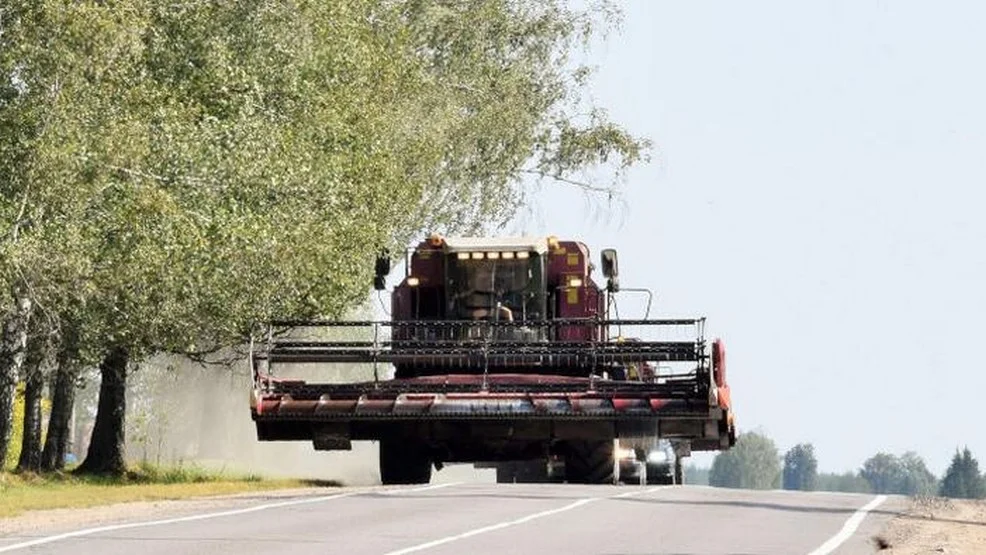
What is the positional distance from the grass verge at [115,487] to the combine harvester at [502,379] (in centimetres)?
250

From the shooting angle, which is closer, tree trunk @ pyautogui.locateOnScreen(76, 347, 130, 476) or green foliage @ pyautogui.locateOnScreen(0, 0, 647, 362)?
green foliage @ pyautogui.locateOnScreen(0, 0, 647, 362)

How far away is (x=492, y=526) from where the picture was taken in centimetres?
2250

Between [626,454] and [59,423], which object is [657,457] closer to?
[626,454]

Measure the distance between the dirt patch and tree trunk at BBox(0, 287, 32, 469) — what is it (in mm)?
14869

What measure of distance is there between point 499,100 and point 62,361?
2032cm

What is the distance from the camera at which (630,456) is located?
120 ft

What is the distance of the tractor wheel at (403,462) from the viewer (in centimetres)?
3447

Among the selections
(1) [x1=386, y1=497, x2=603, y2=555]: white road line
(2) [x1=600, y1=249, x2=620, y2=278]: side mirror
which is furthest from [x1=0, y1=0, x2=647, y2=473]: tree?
(1) [x1=386, y1=497, x2=603, y2=555]: white road line

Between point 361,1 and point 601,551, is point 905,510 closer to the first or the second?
point 601,551

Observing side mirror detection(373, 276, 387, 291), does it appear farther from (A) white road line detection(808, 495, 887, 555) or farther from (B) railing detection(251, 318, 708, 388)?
(A) white road line detection(808, 495, 887, 555)

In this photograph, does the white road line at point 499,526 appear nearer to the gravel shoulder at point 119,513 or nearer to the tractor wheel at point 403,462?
the gravel shoulder at point 119,513

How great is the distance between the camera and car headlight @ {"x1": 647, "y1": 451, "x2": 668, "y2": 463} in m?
38.2

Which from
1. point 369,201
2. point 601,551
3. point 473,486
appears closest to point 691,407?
point 473,486

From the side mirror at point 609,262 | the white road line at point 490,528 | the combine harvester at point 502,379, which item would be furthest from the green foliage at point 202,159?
the white road line at point 490,528
